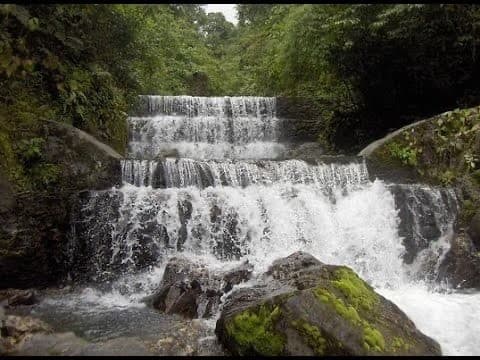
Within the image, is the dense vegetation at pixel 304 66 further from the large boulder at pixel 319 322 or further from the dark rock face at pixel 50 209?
the large boulder at pixel 319 322

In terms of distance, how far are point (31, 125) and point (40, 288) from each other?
2921 millimetres

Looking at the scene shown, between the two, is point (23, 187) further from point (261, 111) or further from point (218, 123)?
point (261, 111)

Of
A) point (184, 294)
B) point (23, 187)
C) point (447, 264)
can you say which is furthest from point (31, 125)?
point (447, 264)

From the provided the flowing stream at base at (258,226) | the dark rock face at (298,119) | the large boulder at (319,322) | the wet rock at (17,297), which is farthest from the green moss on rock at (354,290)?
the dark rock face at (298,119)

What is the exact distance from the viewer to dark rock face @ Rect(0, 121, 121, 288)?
721 cm

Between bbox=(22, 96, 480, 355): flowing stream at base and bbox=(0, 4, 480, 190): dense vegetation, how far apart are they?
178 cm

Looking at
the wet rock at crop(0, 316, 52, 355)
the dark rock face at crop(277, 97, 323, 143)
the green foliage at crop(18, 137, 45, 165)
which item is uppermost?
the dark rock face at crop(277, 97, 323, 143)

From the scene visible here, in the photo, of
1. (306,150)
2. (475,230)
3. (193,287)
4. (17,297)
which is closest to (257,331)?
(193,287)

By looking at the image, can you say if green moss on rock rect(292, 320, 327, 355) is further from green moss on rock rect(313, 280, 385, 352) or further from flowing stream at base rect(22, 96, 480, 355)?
flowing stream at base rect(22, 96, 480, 355)

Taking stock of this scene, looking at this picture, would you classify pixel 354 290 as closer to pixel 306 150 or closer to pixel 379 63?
pixel 379 63

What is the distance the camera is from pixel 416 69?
11.6 m

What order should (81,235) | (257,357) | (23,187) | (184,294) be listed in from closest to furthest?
1. (257,357)
2. (184,294)
3. (23,187)
4. (81,235)

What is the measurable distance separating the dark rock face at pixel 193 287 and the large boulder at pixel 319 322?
90cm

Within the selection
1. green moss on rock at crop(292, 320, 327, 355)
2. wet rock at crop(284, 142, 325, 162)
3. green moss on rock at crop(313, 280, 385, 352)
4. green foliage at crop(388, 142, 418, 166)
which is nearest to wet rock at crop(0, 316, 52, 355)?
green moss on rock at crop(292, 320, 327, 355)
